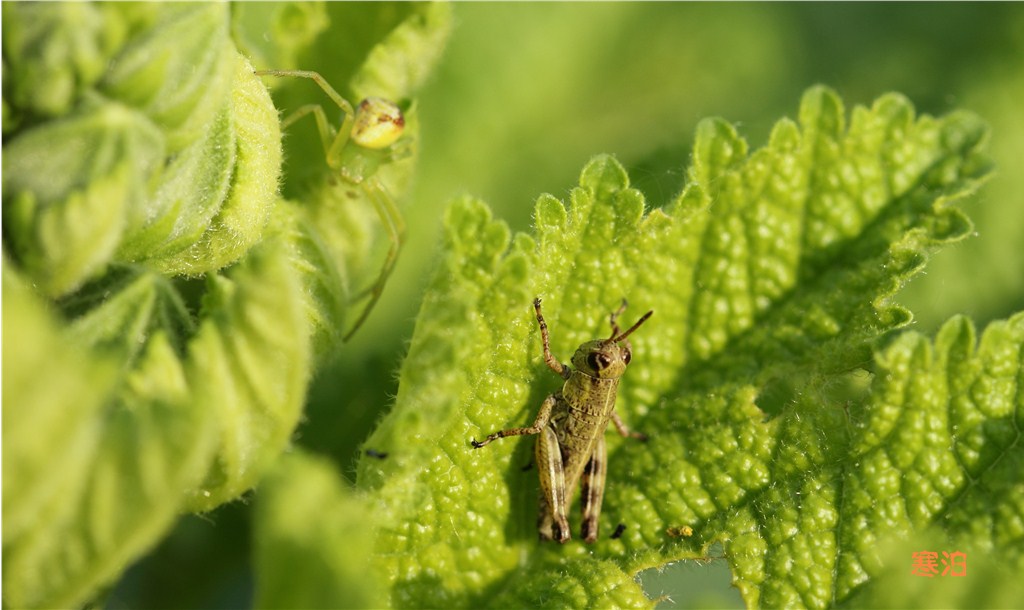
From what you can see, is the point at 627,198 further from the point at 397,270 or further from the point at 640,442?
the point at 397,270

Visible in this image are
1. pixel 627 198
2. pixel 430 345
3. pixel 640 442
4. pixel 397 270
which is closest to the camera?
pixel 430 345

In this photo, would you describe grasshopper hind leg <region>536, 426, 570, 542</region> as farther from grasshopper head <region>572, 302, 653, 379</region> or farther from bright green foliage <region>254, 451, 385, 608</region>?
bright green foliage <region>254, 451, 385, 608</region>

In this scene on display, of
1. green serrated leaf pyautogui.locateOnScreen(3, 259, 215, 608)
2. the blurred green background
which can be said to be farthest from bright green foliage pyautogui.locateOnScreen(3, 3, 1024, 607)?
the blurred green background

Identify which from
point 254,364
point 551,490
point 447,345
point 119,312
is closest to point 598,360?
point 551,490

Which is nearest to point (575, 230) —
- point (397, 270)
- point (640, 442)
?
point (640, 442)

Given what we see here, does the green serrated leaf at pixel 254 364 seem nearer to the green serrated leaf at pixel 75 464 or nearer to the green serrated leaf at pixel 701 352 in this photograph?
the green serrated leaf at pixel 75 464

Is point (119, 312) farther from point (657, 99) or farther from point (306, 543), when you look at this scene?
point (657, 99)

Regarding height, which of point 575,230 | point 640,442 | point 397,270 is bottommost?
point 397,270

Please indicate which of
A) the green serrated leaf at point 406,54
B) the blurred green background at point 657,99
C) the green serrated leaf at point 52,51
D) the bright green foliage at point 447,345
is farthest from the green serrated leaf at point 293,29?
the green serrated leaf at point 52,51
